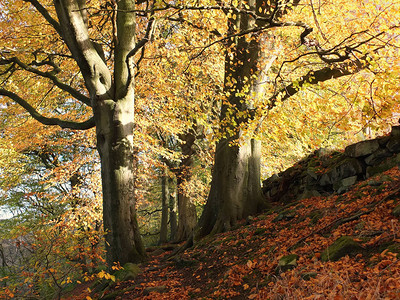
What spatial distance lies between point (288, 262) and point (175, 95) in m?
9.56

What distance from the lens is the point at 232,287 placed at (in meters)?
4.62

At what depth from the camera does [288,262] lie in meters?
4.29

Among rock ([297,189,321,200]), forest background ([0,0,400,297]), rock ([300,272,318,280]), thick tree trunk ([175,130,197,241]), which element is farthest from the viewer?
thick tree trunk ([175,130,197,241])

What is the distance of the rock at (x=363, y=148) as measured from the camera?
735 centimetres

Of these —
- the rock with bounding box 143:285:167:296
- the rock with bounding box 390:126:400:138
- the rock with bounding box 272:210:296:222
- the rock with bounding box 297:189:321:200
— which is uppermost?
the rock with bounding box 390:126:400:138

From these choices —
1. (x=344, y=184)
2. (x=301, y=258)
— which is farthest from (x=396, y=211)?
(x=344, y=184)

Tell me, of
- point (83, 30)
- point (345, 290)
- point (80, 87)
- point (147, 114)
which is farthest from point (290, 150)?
point (345, 290)

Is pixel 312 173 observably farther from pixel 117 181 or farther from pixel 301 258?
pixel 117 181

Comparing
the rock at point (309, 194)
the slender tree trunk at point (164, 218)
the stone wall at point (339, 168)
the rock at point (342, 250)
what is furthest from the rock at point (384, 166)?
the slender tree trunk at point (164, 218)

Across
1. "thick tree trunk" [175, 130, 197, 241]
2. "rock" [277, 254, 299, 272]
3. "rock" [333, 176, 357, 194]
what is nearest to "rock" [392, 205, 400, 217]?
"rock" [277, 254, 299, 272]

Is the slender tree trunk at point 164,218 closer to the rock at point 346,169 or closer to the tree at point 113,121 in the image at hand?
the tree at point 113,121

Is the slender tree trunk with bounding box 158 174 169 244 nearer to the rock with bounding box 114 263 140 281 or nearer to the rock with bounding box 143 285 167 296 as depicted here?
the rock with bounding box 114 263 140 281

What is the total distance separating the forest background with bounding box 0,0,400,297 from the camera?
5.91 m

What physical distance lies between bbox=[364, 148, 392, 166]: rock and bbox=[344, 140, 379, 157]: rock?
10 centimetres
